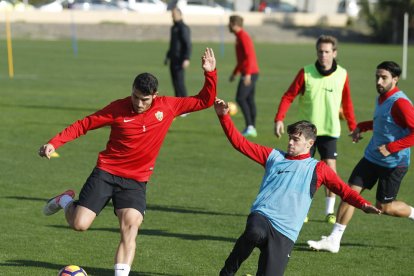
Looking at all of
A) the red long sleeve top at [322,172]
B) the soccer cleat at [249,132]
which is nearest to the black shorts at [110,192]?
the red long sleeve top at [322,172]

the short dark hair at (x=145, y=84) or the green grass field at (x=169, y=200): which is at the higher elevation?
the short dark hair at (x=145, y=84)

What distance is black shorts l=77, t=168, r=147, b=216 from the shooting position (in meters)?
8.65

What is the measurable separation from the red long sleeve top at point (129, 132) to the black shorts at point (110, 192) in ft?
0.22

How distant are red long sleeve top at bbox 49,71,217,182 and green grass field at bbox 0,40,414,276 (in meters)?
1.11

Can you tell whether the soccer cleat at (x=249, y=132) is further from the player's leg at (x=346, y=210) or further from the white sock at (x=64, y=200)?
the white sock at (x=64, y=200)

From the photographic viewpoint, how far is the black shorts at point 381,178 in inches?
404

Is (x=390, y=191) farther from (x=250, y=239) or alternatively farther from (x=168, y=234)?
(x=250, y=239)

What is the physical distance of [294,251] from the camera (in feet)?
33.6

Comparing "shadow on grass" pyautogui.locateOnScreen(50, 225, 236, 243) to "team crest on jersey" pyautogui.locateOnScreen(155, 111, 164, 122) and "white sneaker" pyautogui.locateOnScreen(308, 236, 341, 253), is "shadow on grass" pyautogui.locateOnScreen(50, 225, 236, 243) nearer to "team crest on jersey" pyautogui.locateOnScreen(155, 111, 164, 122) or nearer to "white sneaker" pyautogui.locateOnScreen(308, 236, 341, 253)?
"white sneaker" pyautogui.locateOnScreen(308, 236, 341, 253)

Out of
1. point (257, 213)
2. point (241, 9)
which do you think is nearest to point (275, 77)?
Result: point (257, 213)

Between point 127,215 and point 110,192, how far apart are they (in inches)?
13.2

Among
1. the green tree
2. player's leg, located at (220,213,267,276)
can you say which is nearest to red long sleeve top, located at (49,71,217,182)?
player's leg, located at (220,213,267,276)

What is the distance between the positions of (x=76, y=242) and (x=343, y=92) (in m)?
4.02

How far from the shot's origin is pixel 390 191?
1031 centimetres
